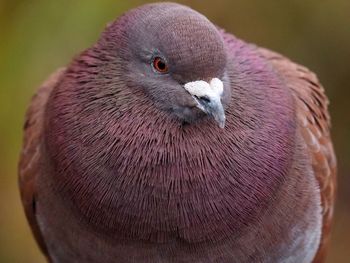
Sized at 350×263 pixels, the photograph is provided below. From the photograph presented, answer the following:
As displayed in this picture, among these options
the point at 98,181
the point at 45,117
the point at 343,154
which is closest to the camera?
the point at 98,181

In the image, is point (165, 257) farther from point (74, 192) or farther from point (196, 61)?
point (196, 61)

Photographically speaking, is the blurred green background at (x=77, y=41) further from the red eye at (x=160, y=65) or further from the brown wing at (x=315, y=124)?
the red eye at (x=160, y=65)

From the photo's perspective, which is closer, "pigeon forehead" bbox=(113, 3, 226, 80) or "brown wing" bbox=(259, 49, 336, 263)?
"pigeon forehead" bbox=(113, 3, 226, 80)

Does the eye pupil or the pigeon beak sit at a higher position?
the eye pupil

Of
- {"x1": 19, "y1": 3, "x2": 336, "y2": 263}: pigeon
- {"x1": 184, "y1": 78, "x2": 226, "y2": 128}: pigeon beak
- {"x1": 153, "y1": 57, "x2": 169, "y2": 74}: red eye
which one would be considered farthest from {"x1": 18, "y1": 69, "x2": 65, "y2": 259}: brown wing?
{"x1": 184, "y1": 78, "x2": 226, "y2": 128}: pigeon beak

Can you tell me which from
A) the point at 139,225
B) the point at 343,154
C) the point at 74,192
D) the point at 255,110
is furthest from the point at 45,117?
the point at 343,154

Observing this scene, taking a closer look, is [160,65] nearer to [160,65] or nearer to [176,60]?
[160,65]

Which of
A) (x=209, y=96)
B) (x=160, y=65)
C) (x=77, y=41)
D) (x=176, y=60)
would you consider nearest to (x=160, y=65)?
(x=160, y=65)

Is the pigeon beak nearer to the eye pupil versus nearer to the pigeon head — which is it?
the pigeon head
